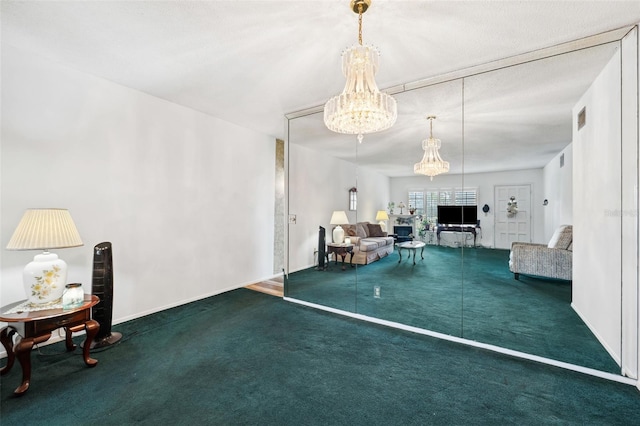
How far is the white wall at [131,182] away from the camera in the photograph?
8.05ft

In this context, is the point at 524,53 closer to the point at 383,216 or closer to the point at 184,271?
the point at 383,216

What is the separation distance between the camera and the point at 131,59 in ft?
8.43

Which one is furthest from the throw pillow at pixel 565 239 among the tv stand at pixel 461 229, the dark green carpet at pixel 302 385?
the dark green carpet at pixel 302 385

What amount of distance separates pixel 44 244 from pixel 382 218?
3205mm

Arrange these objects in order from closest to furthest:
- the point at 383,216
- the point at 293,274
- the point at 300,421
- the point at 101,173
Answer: the point at 300,421 < the point at 101,173 < the point at 383,216 < the point at 293,274

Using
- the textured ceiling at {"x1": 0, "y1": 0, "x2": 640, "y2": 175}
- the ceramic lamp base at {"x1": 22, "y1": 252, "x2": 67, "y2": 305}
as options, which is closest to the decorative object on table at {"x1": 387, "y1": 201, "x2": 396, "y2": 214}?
the textured ceiling at {"x1": 0, "y1": 0, "x2": 640, "y2": 175}

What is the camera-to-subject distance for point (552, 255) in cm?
257

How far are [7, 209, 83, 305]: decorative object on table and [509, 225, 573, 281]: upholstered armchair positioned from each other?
411 cm

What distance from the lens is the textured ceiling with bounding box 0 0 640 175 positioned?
6.35 feet

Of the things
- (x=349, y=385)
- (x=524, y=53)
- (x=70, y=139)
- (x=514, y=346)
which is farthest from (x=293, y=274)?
(x=524, y=53)

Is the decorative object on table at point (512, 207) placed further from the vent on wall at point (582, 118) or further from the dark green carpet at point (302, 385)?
the dark green carpet at point (302, 385)

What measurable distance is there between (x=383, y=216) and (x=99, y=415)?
3.06 metres

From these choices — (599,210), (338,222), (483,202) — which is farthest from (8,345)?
(599,210)

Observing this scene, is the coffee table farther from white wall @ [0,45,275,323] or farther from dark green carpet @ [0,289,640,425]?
white wall @ [0,45,275,323]
